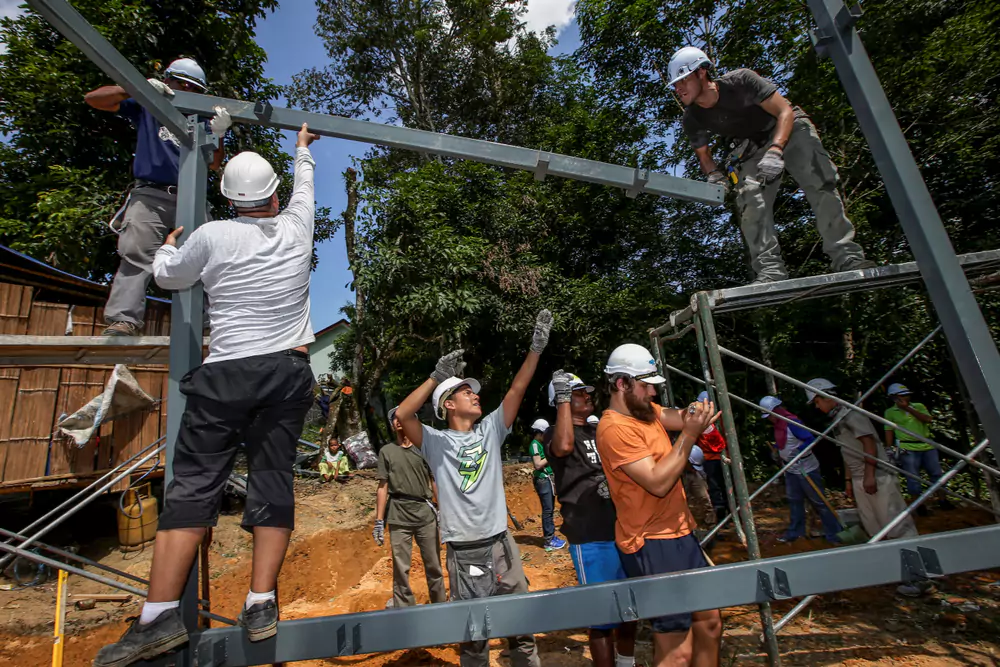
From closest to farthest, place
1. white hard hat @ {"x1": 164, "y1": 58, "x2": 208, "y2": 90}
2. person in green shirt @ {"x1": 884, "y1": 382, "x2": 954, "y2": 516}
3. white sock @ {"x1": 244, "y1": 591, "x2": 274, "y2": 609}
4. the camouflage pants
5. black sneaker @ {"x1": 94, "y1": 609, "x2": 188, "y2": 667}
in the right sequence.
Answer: black sneaker @ {"x1": 94, "y1": 609, "x2": 188, "y2": 667} < white sock @ {"x1": 244, "y1": 591, "x2": 274, "y2": 609} < white hard hat @ {"x1": 164, "y1": 58, "x2": 208, "y2": 90} < the camouflage pants < person in green shirt @ {"x1": 884, "y1": 382, "x2": 954, "y2": 516}

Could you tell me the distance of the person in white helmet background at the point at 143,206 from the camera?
2822 millimetres

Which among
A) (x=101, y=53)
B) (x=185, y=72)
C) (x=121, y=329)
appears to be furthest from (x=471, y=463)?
(x=185, y=72)

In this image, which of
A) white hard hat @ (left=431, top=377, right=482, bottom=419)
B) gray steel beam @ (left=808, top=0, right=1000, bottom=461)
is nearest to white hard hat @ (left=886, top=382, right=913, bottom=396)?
gray steel beam @ (left=808, top=0, right=1000, bottom=461)

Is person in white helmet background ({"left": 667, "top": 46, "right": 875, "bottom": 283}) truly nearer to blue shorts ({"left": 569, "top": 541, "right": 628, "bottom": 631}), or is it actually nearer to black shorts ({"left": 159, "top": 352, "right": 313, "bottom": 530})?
blue shorts ({"left": 569, "top": 541, "right": 628, "bottom": 631})

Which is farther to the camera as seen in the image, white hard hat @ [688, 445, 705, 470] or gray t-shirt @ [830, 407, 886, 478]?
white hard hat @ [688, 445, 705, 470]

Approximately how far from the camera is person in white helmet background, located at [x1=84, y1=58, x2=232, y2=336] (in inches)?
111

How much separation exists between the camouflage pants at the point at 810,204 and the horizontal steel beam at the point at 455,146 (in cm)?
120

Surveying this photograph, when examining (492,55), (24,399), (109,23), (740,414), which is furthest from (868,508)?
(492,55)

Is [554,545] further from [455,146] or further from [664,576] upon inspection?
[455,146]

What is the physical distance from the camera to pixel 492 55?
1705 centimetres

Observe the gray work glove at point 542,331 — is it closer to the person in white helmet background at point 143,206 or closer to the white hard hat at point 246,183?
the white hard hat at point 246,183

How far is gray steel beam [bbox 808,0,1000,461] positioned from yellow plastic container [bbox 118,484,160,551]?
885 cm

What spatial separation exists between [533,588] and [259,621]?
15.9 feet

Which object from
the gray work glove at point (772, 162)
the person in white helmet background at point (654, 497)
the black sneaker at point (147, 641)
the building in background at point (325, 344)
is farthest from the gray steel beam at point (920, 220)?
the building in background at point (325, 344)
